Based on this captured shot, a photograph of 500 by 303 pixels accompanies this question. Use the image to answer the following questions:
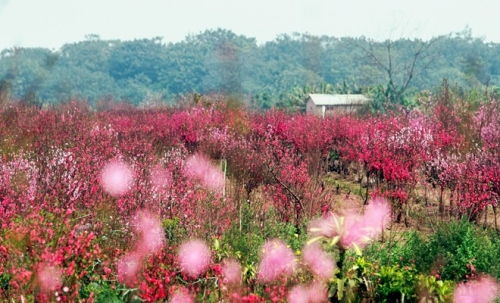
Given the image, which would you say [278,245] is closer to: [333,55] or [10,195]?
[10,195]

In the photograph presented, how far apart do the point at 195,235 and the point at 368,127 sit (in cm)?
1066

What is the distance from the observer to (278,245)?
7.23 metres

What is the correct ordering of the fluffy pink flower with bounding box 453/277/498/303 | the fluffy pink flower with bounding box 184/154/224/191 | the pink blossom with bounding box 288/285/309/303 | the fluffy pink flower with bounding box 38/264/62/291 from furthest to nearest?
the fluffy pink flower with bounding box 184/154/224/191 → the pink blossom with bounding box 288/285/309/303 → the fluffy pink flower with bounding box 453/277/498/303 → the fluffy pink flower with bounding box 38/264/62/291

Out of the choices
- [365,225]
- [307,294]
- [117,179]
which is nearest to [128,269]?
[307,294]

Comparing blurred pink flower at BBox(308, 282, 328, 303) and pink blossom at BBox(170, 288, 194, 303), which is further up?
pink blossom at BBox(170, 288, 194, 303)

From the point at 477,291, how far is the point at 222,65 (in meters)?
84.7

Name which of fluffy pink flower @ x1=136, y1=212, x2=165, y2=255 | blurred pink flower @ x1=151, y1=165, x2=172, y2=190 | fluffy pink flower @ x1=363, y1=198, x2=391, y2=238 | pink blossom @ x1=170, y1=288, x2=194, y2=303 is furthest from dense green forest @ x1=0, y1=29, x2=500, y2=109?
pink blossom @ x1=170, y1=288, x2=194, y2=303

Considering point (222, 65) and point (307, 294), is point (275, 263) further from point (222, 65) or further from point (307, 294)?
point (222, 65)

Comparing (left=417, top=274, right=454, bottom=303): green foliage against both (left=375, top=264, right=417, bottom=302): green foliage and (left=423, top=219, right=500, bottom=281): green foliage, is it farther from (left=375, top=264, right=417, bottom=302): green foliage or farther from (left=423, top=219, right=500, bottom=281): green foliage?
(left=423, top=219, right=500, bottom=281): green foliage

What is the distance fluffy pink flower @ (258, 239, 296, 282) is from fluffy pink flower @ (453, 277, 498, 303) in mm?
1876

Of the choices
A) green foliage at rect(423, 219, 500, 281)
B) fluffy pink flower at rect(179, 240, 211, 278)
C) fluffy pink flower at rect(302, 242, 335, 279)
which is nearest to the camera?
fluffy pink flower at rect(179, 240, 211, 278)

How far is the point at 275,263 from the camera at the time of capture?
257 inches

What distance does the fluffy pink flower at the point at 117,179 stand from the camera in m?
8.79

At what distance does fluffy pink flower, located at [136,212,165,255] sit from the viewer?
22.2 feet
